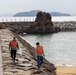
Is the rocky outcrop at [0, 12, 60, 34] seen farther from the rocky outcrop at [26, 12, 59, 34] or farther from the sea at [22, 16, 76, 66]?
the sea at [22, 16, 76, 66]

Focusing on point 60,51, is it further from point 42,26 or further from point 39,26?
point 39,26

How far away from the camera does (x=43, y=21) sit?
10144cm

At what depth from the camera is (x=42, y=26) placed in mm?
99938

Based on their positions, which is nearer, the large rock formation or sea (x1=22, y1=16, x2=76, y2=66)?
sea (x1=22, y1=16, x2=76, y2=66)

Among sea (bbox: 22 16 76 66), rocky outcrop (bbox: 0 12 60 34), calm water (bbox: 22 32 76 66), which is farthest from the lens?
rocky outcrop (bbox: 0 12 60 34)

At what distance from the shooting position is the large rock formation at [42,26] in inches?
3905

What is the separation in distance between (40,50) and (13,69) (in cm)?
180

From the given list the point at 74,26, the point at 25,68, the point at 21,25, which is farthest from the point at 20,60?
the point at 74,26

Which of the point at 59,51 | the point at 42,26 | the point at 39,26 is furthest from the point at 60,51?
the point at 39,26

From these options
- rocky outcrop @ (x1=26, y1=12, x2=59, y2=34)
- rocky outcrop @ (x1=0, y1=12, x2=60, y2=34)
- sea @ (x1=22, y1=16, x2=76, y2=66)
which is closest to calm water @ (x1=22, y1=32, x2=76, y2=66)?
sea @ (x1=22, y1=16, x2=76, y2=66)

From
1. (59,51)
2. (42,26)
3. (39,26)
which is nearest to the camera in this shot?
(59,51)

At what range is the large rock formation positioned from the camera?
325ft

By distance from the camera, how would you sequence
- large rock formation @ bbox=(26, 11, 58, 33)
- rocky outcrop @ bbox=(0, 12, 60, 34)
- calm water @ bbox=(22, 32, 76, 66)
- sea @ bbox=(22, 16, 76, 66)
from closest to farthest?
sea @ bbox=(22, 16, 76, 66) → calm water @ bbox=(22, 32, 76, 66) → rocky outcrop @ bbox=(0, 12, 60, 34) → large rock formation @ bbox=(26, 11, 58, 33)

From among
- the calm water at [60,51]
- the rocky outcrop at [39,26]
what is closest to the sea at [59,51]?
the calm water at [60,51]
